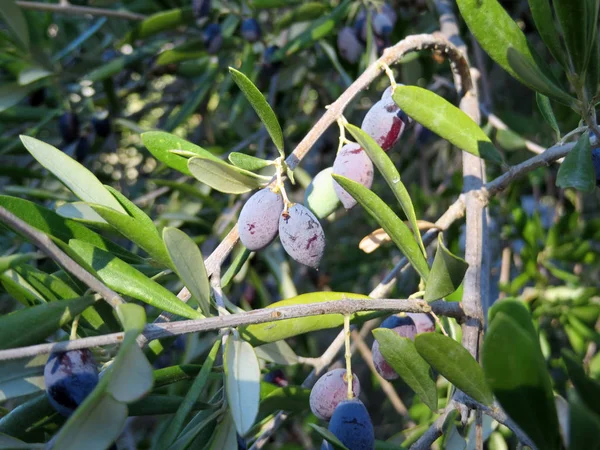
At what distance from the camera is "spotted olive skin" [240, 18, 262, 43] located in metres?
1.65

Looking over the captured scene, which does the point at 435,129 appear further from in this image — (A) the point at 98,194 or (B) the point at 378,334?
(A) the point at 98,194

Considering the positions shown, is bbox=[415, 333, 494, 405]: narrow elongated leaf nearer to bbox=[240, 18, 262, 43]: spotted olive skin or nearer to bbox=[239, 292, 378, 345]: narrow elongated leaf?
bbox=[239, 292, 378, 345]: narrow elongated leaf

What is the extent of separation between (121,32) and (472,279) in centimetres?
161

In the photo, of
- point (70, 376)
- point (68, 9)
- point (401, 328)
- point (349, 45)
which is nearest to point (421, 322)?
point (401, 328)

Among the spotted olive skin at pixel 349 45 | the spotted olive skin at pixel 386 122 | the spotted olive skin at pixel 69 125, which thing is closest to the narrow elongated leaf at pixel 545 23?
the spotted olive skin at pixel 386 122

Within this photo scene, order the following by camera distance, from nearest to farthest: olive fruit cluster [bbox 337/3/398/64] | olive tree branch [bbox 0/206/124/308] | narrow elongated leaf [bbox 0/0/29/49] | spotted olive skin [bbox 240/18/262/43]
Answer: olive tree branch [bbox 0/206/124/308]
narrow elongated leaf [bbox 0/0/29/49]
olive fruit cluster [bbox 337/3/398/64]
spotted olive skin [bbox 240/18/262/43]

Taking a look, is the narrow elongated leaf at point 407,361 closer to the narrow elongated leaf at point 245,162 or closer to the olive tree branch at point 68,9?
the narrow elongated leaf at point 245,162

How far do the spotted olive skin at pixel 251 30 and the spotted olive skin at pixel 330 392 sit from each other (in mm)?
1125

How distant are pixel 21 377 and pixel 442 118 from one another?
627mm

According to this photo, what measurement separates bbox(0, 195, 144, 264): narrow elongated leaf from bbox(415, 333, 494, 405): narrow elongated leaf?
0.45m

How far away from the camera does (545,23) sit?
28.1 inches

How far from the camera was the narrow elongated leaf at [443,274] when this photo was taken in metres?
0.67

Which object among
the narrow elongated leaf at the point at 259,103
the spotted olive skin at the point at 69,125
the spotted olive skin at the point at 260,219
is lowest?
the spotted olive skin at the point at 69,125

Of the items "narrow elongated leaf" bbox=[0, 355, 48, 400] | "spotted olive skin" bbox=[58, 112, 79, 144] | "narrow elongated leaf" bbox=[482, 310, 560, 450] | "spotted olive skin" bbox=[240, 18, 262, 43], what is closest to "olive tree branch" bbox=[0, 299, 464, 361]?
"narrow elongated leaf" bbox=[0, 355, 48, 400]
